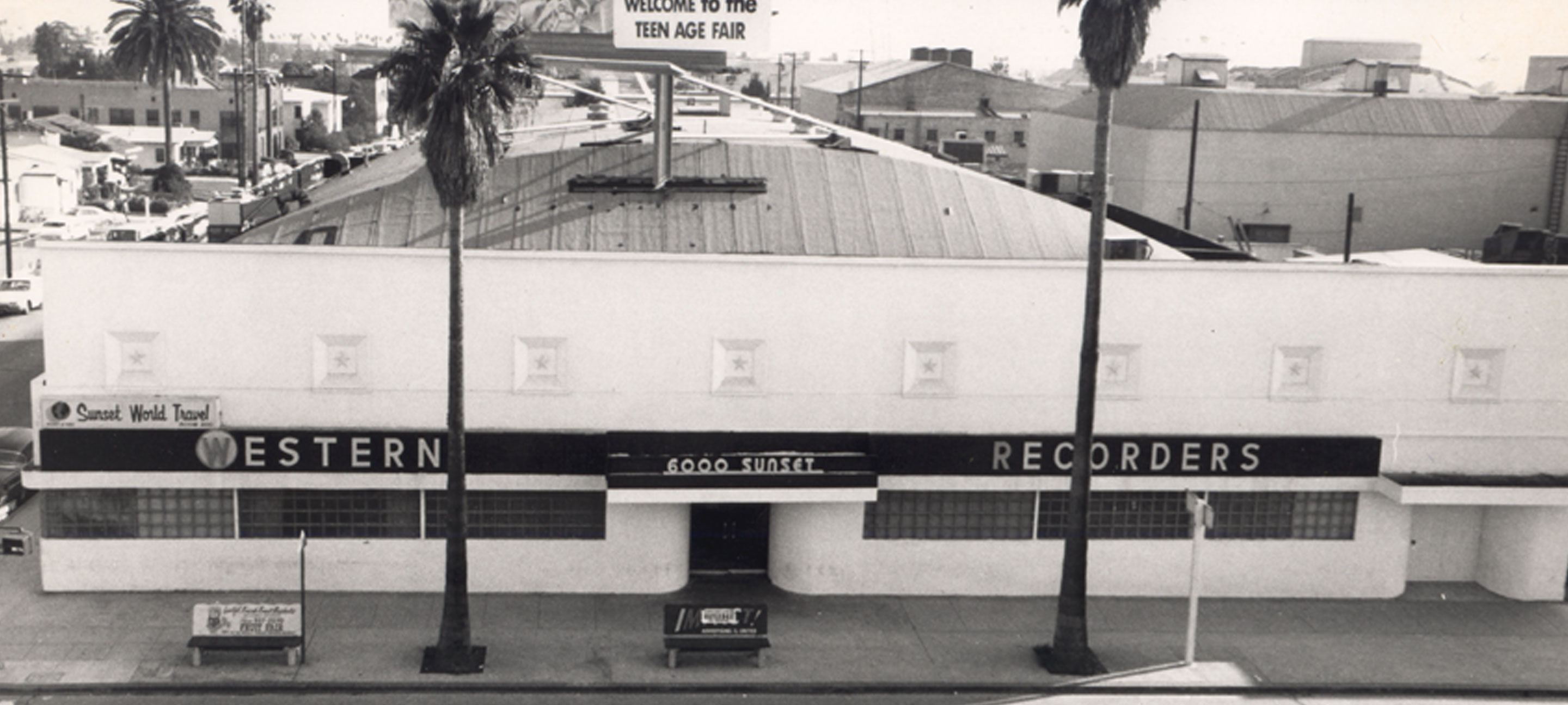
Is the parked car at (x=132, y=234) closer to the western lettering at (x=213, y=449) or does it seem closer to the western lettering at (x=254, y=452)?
the western lettering at (x=213, y=449)

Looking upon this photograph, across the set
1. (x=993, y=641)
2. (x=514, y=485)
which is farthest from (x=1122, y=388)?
(x=514, y=485)

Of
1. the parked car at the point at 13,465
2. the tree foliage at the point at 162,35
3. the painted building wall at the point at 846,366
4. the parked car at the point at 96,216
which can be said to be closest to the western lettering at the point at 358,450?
the painted building wall at the point at 846,366

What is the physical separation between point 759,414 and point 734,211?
4753mm

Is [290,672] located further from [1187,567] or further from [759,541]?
[1187,567]

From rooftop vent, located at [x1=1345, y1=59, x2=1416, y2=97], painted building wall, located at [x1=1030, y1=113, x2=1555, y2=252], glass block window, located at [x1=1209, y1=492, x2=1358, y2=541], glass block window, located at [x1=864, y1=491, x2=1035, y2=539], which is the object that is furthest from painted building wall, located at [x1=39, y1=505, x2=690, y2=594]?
rooftop vent, located at [x1=1345, y1=59, x2=1416, y2=97]

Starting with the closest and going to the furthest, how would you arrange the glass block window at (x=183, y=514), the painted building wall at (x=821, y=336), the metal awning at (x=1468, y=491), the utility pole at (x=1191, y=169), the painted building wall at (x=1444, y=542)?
the painted building wall at (x=821, y=336), the glass block window at (x=183, y=514), the metal awning at (x=1468, y=491), the painted building wall at (x=1444, y=542), the utility pole at (x=1191, y=169)

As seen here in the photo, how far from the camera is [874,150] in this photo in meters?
31.9

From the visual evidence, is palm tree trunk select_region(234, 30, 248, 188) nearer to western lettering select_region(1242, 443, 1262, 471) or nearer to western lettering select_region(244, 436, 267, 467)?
western lettering select_region(244, 436, 267, 467)

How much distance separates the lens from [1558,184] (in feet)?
160

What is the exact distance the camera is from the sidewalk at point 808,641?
2212 centimetres

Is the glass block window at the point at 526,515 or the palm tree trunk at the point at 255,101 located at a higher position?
the palm tree trunk at the point at 255,101

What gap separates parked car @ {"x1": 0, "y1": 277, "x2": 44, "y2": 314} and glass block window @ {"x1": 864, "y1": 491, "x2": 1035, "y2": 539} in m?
39.3

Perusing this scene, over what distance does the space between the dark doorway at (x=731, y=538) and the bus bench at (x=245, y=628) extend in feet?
24.8

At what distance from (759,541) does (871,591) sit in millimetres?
2361
